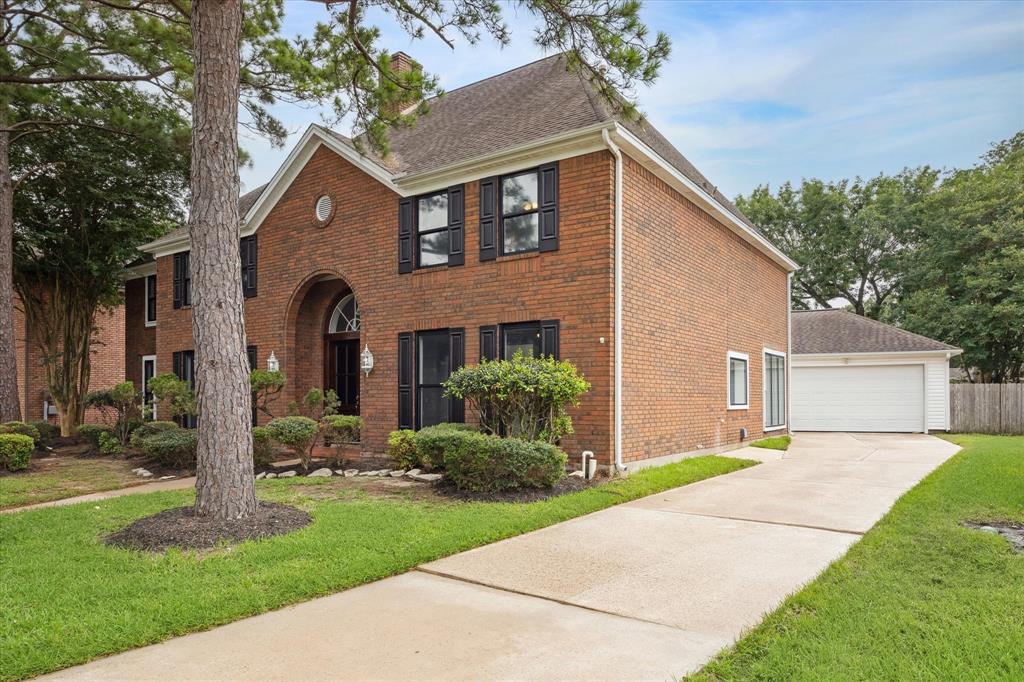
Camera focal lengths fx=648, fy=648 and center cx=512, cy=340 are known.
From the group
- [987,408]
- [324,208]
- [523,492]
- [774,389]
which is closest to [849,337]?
[987,408]

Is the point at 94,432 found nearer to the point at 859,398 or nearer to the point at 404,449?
the point at 404,449

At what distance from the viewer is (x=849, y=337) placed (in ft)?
69.8

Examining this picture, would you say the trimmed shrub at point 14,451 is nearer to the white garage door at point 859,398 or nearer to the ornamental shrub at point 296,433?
the ornamental shrub at point 296,433

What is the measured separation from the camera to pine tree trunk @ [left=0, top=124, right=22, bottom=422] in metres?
13.4

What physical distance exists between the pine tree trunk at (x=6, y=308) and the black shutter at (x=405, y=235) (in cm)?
871

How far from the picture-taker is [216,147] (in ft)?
20.7

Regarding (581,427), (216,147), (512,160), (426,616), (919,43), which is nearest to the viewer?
(426,616)

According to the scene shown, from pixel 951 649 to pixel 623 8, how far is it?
718 cm

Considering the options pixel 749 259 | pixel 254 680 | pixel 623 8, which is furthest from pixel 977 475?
pixel 254 680

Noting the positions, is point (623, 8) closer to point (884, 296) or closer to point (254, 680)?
point (254, 680)

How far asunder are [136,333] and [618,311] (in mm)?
16250

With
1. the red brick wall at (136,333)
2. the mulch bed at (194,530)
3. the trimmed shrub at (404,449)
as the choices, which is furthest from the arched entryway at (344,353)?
the red brick wall at (136,333)

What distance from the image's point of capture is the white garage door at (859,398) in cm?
1986

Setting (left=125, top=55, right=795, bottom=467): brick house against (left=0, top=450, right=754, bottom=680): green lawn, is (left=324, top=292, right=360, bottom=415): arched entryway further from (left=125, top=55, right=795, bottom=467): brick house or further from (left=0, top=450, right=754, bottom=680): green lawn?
(left=0, top=450, right=754, bottom=680): green lawn
